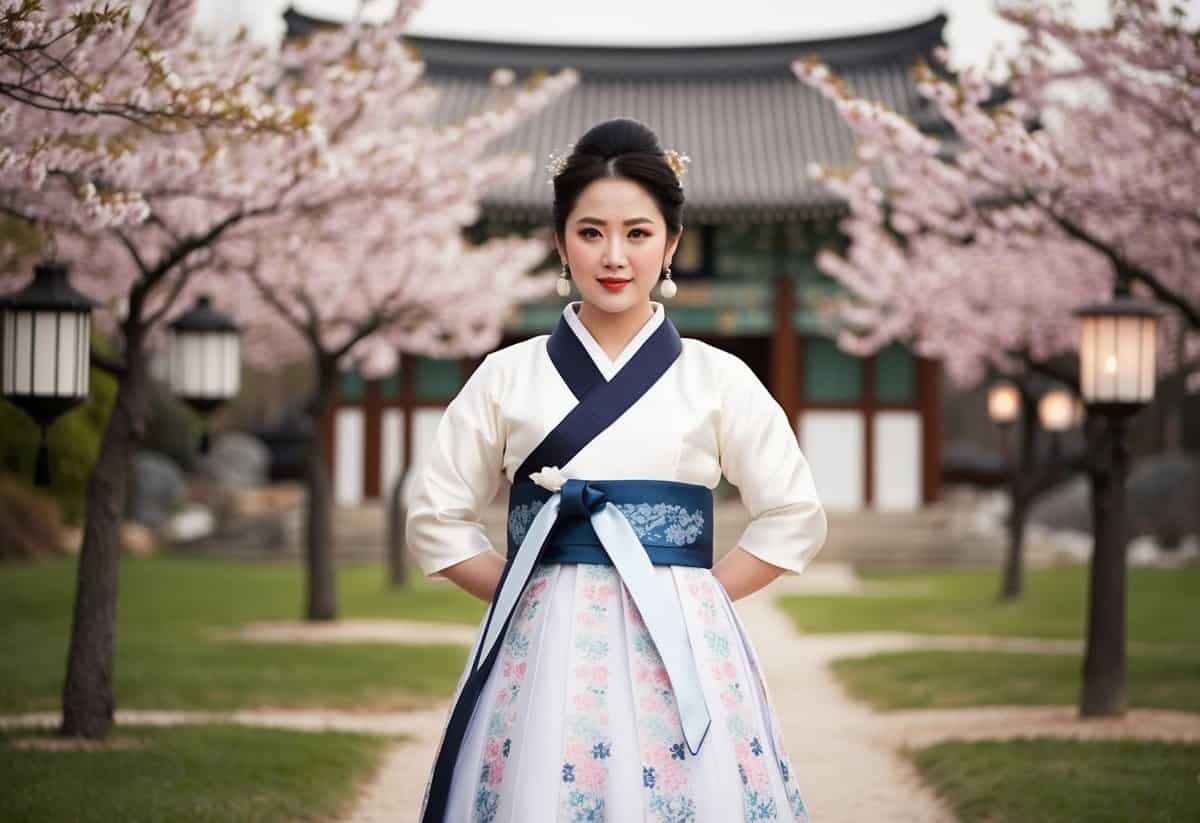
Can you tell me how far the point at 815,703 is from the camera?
1078 centimetres

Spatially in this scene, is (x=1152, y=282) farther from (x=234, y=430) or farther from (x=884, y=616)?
(x=234, y=430)

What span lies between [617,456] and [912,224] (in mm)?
11957

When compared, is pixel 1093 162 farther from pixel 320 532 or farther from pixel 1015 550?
pixel 1015 550

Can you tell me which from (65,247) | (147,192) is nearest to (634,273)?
(147,192)

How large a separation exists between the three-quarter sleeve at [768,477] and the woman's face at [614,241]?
12.8 inches

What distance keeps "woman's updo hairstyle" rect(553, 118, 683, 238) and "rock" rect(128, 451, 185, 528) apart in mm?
25386

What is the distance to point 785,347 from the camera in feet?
84.9

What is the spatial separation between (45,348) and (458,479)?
3825 mm

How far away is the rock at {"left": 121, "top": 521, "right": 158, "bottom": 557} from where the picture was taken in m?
25.2

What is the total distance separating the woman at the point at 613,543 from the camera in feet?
12.0

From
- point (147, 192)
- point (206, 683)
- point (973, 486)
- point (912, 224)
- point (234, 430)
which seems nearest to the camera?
point (147, 192)

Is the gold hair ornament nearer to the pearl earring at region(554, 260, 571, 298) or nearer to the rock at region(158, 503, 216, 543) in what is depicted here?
the pearl earring at region(554, 260, 571, 298)

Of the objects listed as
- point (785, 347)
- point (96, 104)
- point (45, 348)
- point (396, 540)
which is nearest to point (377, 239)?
point (396, 540)

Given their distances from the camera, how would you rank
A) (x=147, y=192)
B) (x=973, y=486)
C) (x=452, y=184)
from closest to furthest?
1. (x=147, y=192)
2. (x=452, y=184)
3. (x=973, y=486)
